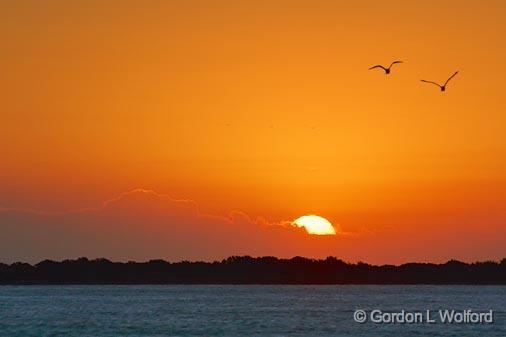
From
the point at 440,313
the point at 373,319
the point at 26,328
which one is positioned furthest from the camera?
the point at 440,313

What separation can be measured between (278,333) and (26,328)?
29.2 m

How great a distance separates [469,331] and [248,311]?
160 ft

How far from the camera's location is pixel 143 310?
171250 mm

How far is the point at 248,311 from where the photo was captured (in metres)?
165

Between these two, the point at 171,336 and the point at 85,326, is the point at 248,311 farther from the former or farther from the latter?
the point at 171,336

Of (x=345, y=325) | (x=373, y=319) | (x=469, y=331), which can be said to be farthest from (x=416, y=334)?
(x=373, y=319)

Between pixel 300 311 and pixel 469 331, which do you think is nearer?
pixel 469 331

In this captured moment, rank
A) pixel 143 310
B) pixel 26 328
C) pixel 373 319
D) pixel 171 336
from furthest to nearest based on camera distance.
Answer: pixel 143 310 < pixel 373 319 < pixel 26 328 < pixel 171 336

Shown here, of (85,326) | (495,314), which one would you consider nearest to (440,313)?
(495,314)

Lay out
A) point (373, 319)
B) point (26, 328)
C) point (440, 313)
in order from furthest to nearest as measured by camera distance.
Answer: point (440, 313), point (373, 319), point (26, 328)

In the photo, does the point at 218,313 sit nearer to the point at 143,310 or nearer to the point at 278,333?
the point at 143,310

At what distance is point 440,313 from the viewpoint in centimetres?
15662

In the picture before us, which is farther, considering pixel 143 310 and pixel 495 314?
pixel 143 310

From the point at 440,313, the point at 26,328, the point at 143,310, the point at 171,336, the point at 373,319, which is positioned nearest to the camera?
the point at 171,336
